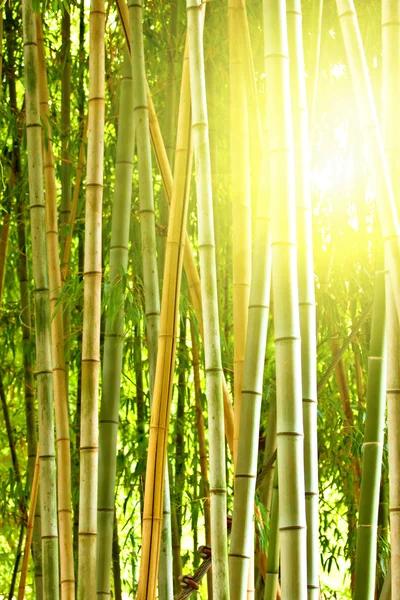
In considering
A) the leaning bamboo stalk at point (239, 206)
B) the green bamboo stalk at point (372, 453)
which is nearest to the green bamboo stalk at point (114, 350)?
the leaning bamboo stalk at point (239, 206)

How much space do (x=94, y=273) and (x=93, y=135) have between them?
36 centimetres

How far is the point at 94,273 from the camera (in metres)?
1.94

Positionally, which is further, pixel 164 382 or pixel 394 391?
pixel 164 382

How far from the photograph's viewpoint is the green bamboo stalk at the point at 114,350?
2.05m

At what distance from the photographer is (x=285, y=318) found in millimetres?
1426

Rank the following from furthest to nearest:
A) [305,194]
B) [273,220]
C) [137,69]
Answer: [137,69], [305,194], [273,220]

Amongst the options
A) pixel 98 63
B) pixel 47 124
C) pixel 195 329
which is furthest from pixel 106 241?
pixel 98 63

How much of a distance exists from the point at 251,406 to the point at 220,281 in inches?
77.4

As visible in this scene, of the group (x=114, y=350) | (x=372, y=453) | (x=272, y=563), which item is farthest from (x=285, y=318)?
(x=272, y=563)

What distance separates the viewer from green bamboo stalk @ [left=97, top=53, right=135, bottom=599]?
205cm

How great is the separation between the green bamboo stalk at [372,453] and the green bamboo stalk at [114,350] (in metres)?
0.64

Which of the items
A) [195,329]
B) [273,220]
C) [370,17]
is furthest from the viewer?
[195,329]

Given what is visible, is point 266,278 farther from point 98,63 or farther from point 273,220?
point 98,63

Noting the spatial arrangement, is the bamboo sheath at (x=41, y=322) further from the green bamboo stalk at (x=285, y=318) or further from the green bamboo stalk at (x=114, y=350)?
the green bamboo stalk at (x=285, y=318)
